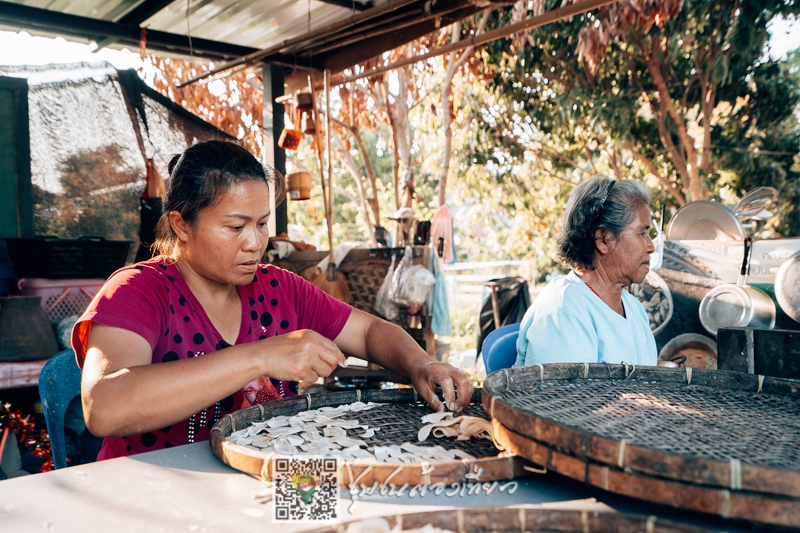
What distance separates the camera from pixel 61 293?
382 centimetres

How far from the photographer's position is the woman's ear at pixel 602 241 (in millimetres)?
2285

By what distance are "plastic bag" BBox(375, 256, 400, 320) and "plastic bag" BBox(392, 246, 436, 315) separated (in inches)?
3.5

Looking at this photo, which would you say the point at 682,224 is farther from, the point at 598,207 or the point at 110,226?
the point at 110,226

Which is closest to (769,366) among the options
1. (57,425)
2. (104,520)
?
(104,520)

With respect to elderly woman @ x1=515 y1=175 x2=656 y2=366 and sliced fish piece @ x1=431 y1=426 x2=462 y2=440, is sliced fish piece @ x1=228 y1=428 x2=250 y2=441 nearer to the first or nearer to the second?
sliced fish piece @ x1=431 y1=426 x2=462 y2=440

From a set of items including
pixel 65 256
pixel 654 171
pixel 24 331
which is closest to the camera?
pixel 24 331

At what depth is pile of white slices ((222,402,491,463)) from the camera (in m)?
1.11

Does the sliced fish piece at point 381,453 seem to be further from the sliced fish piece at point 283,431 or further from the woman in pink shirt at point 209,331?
the woman in pink shirt at point 209,331

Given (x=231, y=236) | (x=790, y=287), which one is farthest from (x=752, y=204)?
(x=231, y=236)

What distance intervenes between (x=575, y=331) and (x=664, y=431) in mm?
1006

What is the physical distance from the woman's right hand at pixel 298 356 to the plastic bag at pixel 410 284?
3098 mm

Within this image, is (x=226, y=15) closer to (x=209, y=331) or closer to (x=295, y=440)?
(x=209, y=331)

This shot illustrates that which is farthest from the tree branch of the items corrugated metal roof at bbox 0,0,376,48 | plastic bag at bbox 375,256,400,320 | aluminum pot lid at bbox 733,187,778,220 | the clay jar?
the clay jar

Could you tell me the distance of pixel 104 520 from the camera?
89 centimetres
